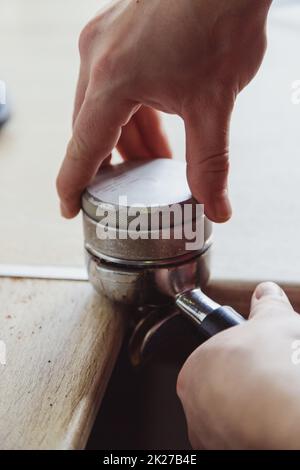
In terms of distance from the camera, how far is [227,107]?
452mm

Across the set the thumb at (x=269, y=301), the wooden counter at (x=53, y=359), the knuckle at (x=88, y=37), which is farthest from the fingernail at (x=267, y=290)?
the knuckle at (x=88, y=37)

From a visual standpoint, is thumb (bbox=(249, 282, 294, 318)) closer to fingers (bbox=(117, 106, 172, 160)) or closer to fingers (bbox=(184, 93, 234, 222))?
fingers (bbox=(184, 93, 234, 222))

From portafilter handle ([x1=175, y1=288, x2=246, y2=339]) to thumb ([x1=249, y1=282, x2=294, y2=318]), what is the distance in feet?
0.06

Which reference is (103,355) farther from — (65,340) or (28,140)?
(28,140)

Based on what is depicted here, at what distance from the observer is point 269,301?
A: 1.48 ft

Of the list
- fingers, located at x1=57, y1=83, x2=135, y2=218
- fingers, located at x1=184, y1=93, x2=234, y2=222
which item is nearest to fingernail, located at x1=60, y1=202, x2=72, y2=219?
fingers, located at x1=57, y1=83, x2=135, y2=218

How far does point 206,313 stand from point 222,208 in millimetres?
86

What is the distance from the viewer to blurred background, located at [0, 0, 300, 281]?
560 mm

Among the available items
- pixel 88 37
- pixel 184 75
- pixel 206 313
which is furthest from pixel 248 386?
pixel 88 37

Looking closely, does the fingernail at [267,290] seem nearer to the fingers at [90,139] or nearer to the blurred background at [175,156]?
the blurred background at [175,156]

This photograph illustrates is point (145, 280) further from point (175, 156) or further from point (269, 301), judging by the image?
point (175, 156)

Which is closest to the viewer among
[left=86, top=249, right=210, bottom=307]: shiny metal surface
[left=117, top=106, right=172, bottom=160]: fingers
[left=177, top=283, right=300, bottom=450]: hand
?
[left=177, top=283, right=300, bottom=450]: hand
